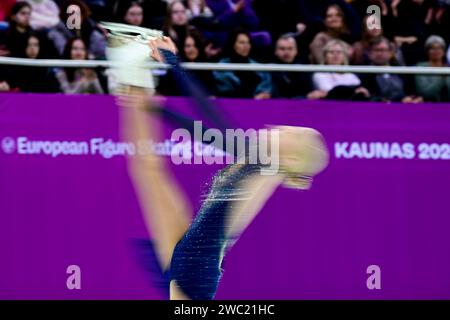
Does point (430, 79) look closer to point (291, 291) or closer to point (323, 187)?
point (323, 187)

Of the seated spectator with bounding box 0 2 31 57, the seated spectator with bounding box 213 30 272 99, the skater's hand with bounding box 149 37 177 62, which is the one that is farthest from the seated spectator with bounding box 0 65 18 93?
the skater's hand with bounding box 149 37 177 62

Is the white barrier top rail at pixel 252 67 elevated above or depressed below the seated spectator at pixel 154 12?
below

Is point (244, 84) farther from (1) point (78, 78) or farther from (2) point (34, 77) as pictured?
(2) point (34, 77)

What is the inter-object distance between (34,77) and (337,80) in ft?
6.71

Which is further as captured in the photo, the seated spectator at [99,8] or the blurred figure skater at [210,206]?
the seated spectator at [99,8]

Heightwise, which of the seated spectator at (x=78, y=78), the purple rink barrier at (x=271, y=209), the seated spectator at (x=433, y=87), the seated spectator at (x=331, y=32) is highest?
the seated spectator at (x=331, y=32)

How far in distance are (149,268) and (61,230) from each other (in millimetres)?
1465

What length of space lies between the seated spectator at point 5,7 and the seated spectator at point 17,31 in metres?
0.17

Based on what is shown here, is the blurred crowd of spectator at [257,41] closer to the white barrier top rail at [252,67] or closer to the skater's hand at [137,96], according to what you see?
the white barrier top rail at [252,67]

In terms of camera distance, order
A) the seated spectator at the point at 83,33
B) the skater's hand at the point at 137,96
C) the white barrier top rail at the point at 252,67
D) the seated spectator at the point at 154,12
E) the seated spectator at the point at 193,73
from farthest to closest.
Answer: the seated spectator at the point at 154,12, the seated spectator at the point at 83,33, the seated spectator at the point at 193,73, the white barrier top rail at the point at 252,67, the skater's hand at the point at 137,96

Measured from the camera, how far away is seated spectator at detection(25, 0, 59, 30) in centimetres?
755

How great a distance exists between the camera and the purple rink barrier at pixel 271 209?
6.98 m

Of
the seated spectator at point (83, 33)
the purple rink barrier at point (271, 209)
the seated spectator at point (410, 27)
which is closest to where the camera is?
the purple rink barrier at point (271, 209)

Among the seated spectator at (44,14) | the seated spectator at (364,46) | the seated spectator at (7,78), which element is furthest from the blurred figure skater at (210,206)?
the seated spectator at (44,14)
